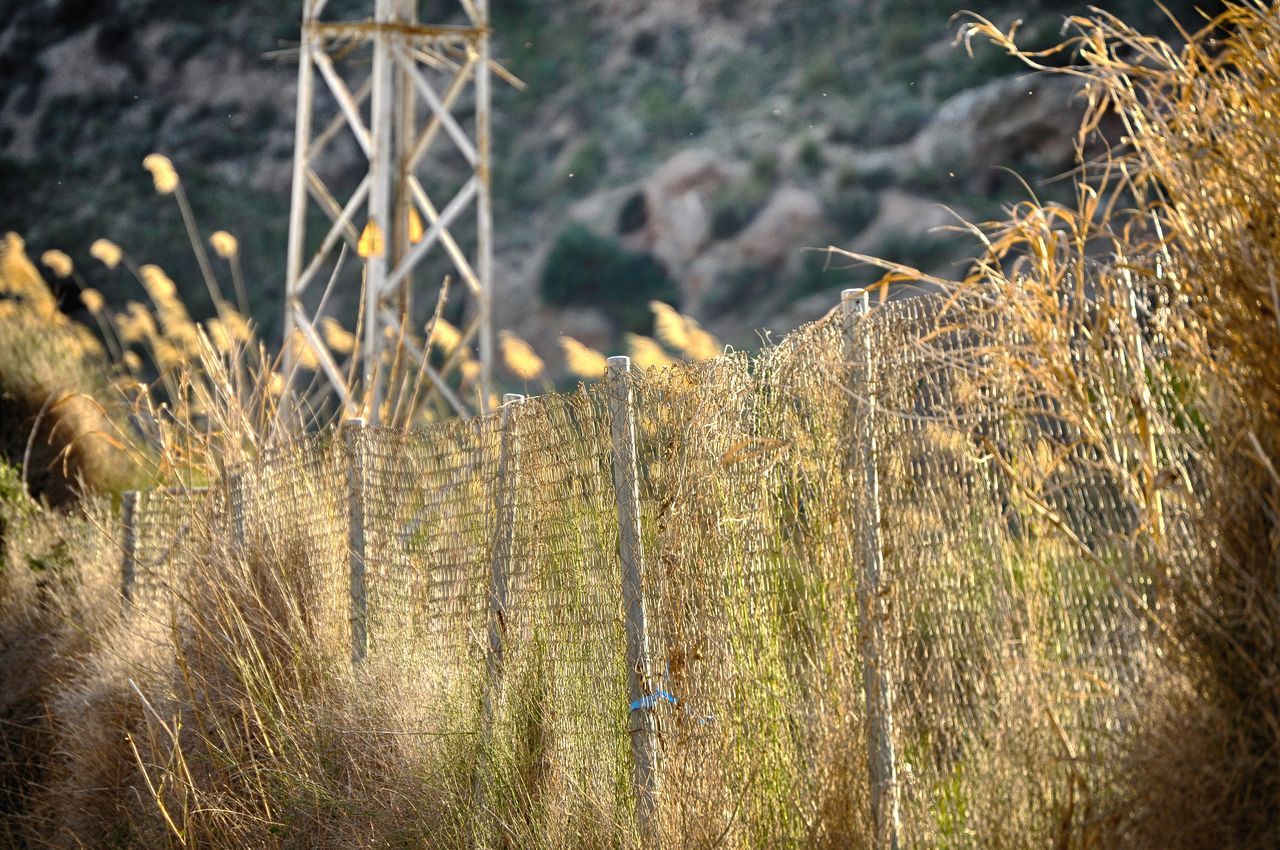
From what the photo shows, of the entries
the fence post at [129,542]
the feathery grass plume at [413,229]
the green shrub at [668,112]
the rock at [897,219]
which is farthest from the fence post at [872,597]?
the green shrub at [668,112]

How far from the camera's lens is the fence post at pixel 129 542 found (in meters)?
7.44

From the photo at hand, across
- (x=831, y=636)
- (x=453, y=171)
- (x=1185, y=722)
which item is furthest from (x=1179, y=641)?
(x=453, y=171)

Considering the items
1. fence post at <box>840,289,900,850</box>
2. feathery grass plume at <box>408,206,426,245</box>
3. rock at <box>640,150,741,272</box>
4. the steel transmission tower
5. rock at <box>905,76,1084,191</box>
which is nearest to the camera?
fence post at <box>840,289,900,850</box>

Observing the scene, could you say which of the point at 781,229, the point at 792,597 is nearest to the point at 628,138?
the point at 781,229

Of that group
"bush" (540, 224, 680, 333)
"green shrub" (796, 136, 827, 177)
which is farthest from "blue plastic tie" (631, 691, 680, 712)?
"green shrub" (796, 136, 827, 177)

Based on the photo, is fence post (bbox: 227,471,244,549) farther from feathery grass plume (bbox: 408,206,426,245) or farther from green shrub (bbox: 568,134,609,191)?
green shrub (bbox: 568,134,609,191)

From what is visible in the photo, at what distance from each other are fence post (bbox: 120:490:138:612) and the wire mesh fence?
2.64 m

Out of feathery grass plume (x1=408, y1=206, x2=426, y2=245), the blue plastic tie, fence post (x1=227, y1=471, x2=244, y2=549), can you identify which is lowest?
the blue plastic tie

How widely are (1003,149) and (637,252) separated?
24.4 ft

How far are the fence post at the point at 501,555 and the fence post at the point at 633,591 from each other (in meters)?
0.68

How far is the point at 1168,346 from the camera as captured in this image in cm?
280

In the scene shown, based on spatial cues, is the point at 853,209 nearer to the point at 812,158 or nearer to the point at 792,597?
the point at 812,158

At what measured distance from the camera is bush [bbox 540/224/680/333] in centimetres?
2694

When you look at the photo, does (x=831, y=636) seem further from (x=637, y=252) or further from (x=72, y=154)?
(x=72, y=154)
